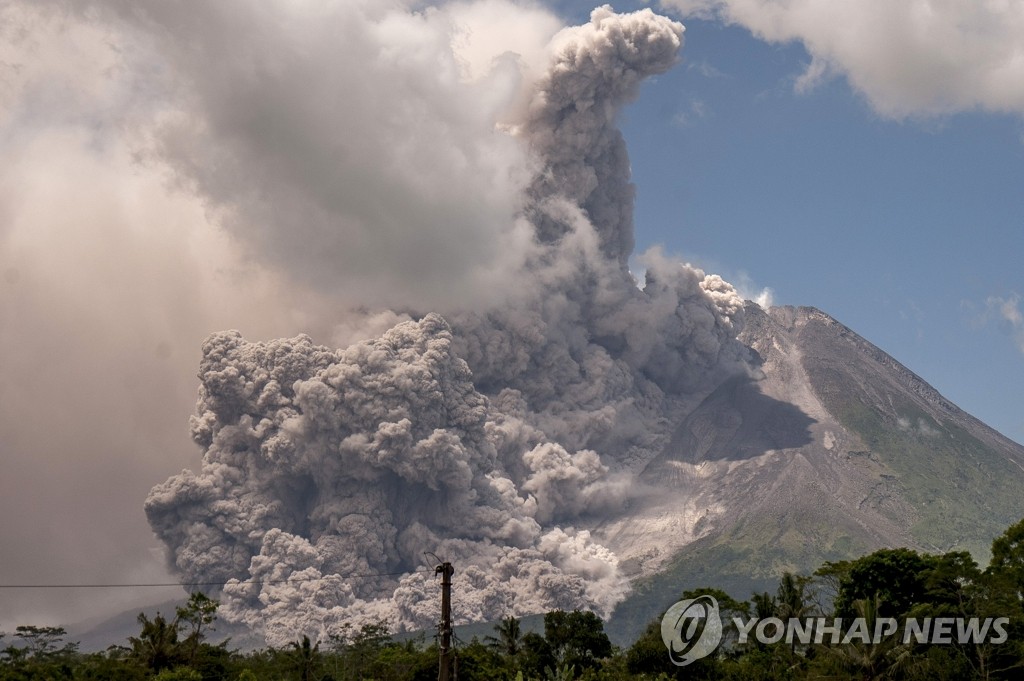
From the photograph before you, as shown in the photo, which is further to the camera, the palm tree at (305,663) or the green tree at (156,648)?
the palm tree at (305,663)

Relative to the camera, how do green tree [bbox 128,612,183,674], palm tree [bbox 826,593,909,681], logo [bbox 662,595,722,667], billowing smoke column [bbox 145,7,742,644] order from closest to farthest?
1. palm tree [bbox 826,593,909,681]
2. green tree [bbox 128,612,183,674]
3. logo [bbox 662,595,722,667]
4. billowing smoke column [bbox 145,7,742,644]

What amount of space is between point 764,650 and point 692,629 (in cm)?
852

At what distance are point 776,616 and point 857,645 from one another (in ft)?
48.7

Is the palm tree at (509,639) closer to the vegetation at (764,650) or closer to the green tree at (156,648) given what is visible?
the vegetation at (764,650)

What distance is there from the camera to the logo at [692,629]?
67.2m

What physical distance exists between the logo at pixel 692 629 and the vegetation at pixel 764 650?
0.63 metres

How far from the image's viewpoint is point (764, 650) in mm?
63969

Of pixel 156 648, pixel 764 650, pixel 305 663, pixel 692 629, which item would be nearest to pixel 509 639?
pixel 692 629

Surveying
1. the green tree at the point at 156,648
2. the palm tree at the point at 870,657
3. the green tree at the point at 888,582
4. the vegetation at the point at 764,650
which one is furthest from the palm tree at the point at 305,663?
the palm tree at the point at 870,657

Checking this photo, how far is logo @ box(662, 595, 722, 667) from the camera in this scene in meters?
67.2

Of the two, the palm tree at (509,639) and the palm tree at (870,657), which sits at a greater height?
the palm tree at (509,639)

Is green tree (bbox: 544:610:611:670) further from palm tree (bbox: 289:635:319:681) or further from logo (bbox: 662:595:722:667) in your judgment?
palm tree (bbox: 289:635:319:681)

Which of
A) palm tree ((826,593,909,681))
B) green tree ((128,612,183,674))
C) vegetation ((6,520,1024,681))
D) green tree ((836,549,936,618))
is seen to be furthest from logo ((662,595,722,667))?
green tree ((128,612,183,674))

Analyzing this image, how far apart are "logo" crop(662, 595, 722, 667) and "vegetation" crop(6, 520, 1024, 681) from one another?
25.0 inches
